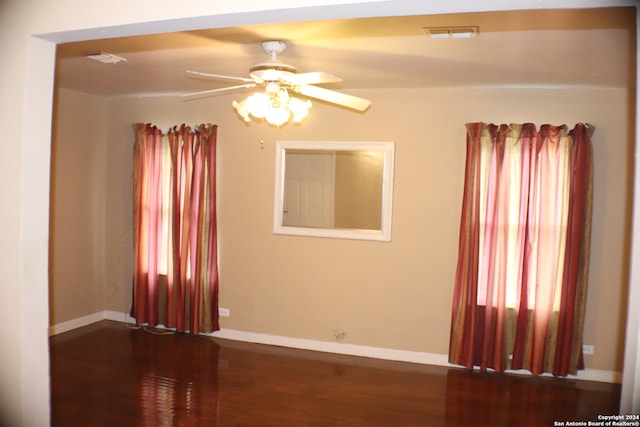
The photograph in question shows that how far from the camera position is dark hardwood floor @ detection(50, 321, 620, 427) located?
11.4ft

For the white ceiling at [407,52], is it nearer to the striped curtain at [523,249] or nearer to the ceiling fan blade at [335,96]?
the ceiling fan blade at [335,96]

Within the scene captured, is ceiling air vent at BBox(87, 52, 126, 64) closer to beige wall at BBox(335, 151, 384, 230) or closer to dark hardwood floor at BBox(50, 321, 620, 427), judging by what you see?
beige wall at BBox(335, 151, 384, 230)

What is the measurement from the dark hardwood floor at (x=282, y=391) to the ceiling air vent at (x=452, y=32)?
2586mm

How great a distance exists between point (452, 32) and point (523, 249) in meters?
2.19

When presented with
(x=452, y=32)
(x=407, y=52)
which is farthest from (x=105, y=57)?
(x=452, y=32)

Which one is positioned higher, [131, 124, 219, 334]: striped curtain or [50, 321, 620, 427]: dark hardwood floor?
[131, 124, 219, 334]: striped curtain

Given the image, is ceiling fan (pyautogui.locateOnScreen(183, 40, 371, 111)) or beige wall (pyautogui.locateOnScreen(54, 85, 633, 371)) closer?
ceiling fan (pyautogui.locateOnScreen(183, 40, 371, 111))

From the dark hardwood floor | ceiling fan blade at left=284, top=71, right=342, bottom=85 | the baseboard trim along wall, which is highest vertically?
ceiling fan blade at left=284, top=71, right=342, bottom=85

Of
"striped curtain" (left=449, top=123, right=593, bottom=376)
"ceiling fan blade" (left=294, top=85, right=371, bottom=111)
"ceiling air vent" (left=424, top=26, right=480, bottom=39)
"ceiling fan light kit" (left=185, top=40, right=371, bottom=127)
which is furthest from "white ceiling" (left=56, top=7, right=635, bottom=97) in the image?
"striped curtain" (left=449, top=123, right=593, bottom=376)

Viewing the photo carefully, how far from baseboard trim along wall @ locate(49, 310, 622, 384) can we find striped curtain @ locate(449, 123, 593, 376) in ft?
0.50

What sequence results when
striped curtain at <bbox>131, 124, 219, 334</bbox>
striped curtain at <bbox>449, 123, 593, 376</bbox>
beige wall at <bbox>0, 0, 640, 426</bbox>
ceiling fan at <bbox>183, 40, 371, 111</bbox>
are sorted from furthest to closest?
striped curtain at <bbox>131, 124, 219, 334</bbox> < striped curtain at <bbox>449, 123, 593, 376</bbox> < ceiling fan at <bbox>183, 40, 371, 111</bbox> < beige wall at <bbox>0, 0, 640, 426</bbox>

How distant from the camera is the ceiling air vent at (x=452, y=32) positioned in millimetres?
2656

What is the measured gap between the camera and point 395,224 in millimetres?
4555

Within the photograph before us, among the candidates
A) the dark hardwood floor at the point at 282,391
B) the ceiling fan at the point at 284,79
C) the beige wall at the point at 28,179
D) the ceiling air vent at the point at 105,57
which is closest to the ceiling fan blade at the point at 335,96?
the ceiling fan at the point at 284,79
